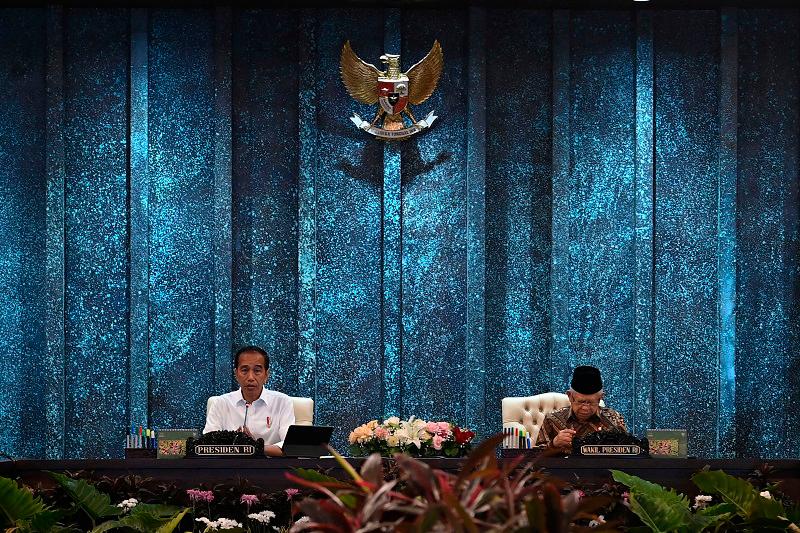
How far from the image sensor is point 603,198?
724 centimetres

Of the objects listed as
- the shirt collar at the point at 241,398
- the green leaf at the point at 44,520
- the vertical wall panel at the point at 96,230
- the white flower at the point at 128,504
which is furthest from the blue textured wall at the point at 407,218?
the green leaf at the point at 44,520

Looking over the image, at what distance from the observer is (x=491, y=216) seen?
7254 mm

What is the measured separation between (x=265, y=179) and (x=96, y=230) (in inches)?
42.2

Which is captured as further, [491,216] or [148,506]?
[491,216]

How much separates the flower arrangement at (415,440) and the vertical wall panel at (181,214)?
2340 mm

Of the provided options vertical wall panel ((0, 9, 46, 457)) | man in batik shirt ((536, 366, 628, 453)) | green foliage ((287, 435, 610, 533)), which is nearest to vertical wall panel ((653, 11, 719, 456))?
man in batik shirt ((536, 366, 628, 453))

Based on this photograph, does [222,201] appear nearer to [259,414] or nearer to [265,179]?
[265,179]

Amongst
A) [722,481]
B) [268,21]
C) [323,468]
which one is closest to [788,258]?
[268,21]

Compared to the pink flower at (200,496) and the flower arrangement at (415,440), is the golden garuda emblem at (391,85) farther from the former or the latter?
the pink flower at (200,496)

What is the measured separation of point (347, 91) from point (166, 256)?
150 cm

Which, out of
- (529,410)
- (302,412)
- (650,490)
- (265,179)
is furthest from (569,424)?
(650,490)

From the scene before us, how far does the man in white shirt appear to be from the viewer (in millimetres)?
6156

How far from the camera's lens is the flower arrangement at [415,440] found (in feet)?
16.2

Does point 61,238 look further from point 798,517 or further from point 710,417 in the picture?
point 798,517
